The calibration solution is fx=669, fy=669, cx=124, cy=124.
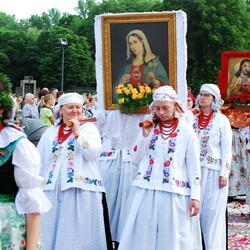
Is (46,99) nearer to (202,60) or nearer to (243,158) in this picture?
(243,158)

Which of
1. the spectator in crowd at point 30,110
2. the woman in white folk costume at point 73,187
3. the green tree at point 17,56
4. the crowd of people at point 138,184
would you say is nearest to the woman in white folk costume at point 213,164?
the crowd of people at point 138,184

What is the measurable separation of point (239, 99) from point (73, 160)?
→ 4.40m

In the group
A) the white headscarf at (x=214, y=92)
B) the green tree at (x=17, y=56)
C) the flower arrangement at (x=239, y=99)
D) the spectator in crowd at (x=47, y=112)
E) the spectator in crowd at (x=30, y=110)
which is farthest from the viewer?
the green tree at (x=17, y=56)

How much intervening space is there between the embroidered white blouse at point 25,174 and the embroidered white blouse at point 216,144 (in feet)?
12.7

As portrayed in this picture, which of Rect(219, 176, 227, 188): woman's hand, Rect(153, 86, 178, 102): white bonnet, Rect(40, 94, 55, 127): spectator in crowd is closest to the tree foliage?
Rect(40, 94, 55, 127): spectator in crowd

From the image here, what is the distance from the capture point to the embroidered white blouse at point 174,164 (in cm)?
566

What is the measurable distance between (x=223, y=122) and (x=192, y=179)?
1.84 meters

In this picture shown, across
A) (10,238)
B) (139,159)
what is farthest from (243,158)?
(10,238)

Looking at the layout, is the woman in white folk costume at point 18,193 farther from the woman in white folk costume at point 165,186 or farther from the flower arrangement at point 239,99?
the flower arrangement at point 239,99

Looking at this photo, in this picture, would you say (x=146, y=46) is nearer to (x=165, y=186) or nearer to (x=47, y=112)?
(x=165, y=186)

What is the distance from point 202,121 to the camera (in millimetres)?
7559

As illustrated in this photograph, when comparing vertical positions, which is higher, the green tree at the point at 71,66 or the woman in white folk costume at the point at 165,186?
the green tree at the point at 71,66

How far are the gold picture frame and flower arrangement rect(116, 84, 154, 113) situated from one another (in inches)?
7.0

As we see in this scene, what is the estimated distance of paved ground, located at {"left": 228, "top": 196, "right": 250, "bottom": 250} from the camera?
8020 millimetres
